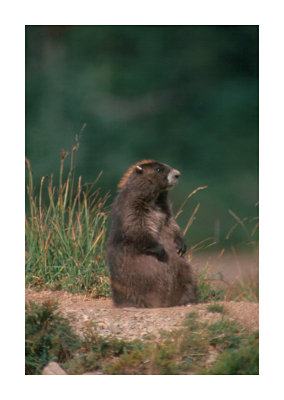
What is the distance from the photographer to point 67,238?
22.4 feet

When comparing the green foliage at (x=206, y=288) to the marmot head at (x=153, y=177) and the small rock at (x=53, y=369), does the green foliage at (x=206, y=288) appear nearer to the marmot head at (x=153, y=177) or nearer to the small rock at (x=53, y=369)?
the marmot head at (x=153, y=177)

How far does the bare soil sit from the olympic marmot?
175 mm

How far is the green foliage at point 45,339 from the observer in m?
4.82

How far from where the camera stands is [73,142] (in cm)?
610

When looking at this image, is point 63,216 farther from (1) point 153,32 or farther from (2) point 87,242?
(1) point 153,32

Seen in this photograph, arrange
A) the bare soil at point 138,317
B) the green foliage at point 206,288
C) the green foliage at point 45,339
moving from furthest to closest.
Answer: the green foliage at point 206,288
the bare soil at point 138,317
the green foliage at point 45,339

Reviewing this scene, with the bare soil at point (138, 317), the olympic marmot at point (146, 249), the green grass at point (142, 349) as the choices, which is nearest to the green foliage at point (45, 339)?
the green grass at point (142, 349)

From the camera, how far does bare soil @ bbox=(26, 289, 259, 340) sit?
16.9ft

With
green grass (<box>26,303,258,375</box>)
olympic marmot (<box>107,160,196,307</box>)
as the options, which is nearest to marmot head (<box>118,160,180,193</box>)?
olympic marmot (<box>107,160,196,307</box>)

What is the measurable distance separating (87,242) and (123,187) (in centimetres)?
95

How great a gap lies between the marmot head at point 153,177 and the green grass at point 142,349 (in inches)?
65.1

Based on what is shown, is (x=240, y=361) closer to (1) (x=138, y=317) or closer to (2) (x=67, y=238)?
(1) (x=138, y=317)

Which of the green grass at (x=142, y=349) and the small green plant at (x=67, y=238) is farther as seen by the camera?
the small green plant at (x=67, y=238)

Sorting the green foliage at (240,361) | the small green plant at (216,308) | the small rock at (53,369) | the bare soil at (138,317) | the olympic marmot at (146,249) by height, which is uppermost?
the olympic marmot at (146,249)
